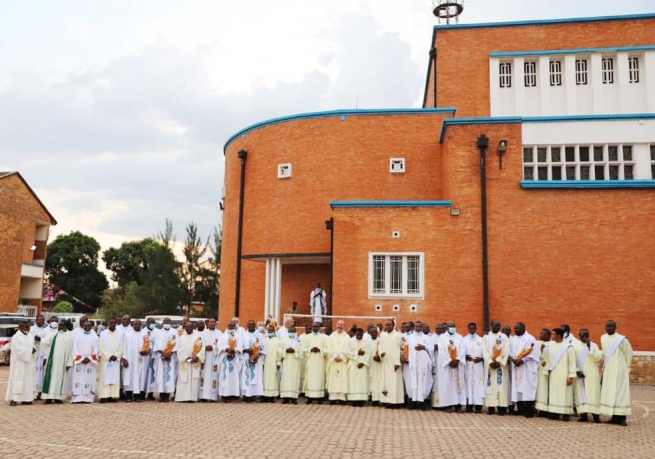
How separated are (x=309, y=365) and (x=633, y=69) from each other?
18.6m

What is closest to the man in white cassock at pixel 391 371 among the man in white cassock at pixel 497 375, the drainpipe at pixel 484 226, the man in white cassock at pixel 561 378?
the man in white cassock at pixel 497 375

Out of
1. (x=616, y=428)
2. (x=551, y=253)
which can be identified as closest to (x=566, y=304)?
(x=551, y=253)

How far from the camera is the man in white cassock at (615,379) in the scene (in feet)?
35.1

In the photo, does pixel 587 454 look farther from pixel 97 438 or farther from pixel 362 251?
pixel 362 251

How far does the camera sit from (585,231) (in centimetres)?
1759

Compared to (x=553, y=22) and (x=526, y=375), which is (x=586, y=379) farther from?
(x=553, y=22)

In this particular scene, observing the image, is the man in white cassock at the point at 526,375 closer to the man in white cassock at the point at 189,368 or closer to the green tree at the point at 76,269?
the man in white cassock at the point at 189,368

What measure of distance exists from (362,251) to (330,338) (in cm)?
543

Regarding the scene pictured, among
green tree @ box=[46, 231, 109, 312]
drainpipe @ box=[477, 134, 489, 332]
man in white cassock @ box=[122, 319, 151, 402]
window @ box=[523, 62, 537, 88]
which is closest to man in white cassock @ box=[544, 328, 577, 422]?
drainpipe @ box=[477, 134, 489, 332]

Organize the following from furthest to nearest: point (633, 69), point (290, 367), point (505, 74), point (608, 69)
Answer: point (505, 74)
point (608, 69)
point (633, 69)
point (290, 367)

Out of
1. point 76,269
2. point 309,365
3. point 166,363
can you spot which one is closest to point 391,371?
point 309,365

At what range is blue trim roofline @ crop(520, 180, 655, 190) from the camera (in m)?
17.6

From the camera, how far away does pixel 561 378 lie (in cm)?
1133

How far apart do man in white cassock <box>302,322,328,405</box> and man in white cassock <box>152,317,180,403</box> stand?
2.86 m
